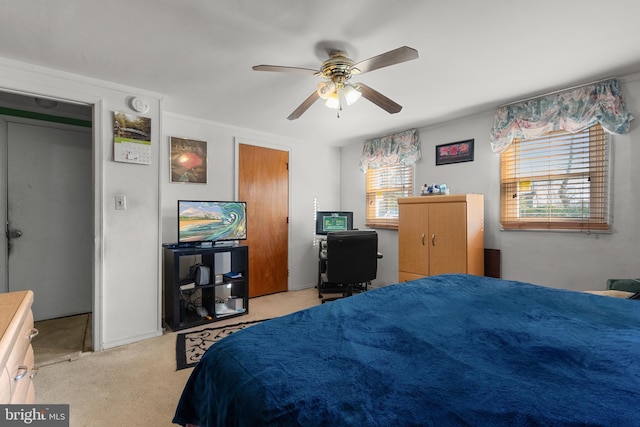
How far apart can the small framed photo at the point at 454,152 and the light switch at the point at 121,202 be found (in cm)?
354

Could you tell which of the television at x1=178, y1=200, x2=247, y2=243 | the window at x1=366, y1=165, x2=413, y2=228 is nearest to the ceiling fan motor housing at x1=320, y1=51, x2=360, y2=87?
the television at x1=178, y1=200, x2=247, y2=243

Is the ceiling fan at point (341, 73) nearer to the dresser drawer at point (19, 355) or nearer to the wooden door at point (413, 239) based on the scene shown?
the wooden door at point (413, 239)

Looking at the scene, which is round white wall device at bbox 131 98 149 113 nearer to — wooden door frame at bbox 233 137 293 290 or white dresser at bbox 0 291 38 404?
wooden door frame at bbox 233 137 293 290

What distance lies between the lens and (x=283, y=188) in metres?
4.44

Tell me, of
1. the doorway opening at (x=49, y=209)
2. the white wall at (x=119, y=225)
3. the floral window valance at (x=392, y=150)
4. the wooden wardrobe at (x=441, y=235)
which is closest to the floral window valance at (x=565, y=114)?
the wooden wardrobe at (x=441, y=235)

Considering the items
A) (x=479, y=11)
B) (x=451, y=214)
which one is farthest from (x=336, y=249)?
(x=479, y=11)

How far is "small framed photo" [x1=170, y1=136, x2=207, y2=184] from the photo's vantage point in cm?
348

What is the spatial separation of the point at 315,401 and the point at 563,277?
309 cm

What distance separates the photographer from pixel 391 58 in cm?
175

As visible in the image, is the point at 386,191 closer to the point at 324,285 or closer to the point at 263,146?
the point at 324,285

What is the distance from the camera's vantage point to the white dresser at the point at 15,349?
0.89m

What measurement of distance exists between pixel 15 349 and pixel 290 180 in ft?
12.0

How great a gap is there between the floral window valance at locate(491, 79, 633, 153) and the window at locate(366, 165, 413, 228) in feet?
4.15

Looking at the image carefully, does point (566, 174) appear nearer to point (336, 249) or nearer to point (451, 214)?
point (451, 214)
